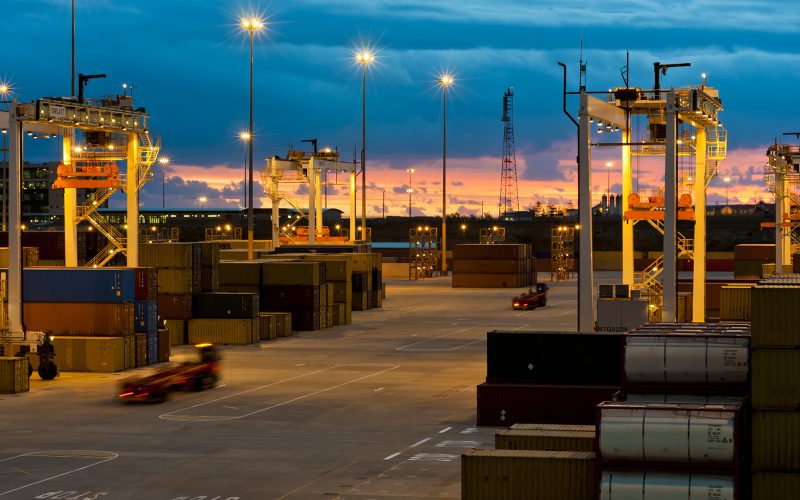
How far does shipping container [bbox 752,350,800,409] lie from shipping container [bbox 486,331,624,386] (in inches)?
538

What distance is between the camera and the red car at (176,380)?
153 ft

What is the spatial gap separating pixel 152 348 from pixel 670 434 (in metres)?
37.8

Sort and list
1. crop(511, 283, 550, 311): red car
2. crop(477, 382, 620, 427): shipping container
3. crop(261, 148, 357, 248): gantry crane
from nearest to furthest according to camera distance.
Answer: crop(477, 382, 620, 427): shipping container
crop(511, 283, 550, 311): red car
crop(261, 148, 357, 248): gantry crane

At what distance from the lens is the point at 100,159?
73.4 meters

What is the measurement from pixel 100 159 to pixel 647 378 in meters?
50.4

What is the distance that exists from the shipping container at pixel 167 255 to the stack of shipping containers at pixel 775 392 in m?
46.4

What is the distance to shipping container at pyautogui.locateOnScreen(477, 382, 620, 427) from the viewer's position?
4009 cm

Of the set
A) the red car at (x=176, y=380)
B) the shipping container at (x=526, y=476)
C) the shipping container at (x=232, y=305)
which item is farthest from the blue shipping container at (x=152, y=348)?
the shipping container at (x=526, y=476)

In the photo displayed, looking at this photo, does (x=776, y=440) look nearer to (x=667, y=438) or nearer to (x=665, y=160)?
(x=667, y=438)

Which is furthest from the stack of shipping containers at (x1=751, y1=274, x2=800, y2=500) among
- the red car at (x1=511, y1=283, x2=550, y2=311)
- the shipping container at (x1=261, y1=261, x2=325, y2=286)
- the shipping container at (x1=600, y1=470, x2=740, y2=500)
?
the red car at (x1=511, y1=283, x2=550, y2=311)

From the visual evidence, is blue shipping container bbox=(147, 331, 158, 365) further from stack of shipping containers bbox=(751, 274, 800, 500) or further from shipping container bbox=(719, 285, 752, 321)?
stack of shipping containers bbox=(751, 274, 800, 500)

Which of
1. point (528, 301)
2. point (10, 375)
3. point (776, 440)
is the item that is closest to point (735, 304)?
point (776, 440)

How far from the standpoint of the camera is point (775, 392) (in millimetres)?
26594

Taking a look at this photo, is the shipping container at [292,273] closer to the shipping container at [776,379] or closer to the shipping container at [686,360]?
the shipping container at [686,360]
